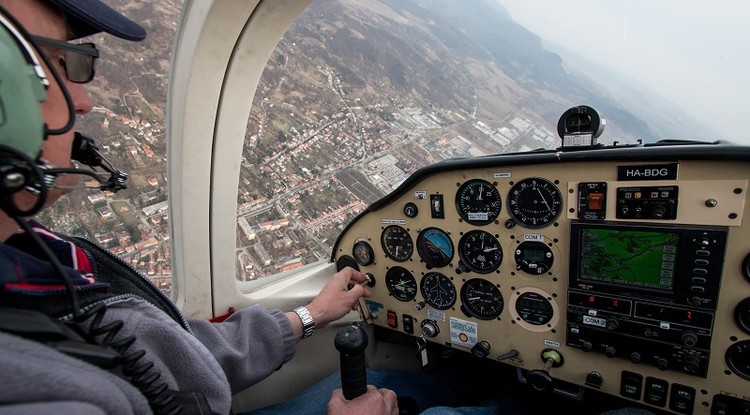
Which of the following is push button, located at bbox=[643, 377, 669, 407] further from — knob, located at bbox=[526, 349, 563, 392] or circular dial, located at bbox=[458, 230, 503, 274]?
circular dial, located at bbox=[458, 230, 503, 274]

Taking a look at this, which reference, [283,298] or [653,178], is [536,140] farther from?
[283,298]

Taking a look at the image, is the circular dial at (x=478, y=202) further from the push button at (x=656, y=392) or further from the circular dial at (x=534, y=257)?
the push button at (x=656, y=392)

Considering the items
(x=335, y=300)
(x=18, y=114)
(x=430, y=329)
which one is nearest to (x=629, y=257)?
(x=430, y=329)

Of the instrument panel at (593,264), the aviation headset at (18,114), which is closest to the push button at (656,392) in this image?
the instrument panel at (593,264)

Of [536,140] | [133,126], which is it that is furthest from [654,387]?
[133,126]

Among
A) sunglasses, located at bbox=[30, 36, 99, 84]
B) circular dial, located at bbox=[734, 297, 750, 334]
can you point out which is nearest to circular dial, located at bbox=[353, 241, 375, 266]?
circular dial, located at bbox=[734, 297, 750, 334]

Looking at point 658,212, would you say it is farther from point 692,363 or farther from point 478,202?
point 478,202
